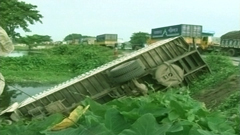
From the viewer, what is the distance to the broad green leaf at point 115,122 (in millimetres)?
1595

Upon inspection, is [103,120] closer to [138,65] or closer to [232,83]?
[138,65]

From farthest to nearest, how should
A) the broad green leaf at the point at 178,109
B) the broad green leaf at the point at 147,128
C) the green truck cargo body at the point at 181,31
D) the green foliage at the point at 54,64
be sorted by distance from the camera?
1. the green foliage at the point at 54,64
2. the green truck cargo body at the point at 181,31
3. the broad green leaf at the point at 178,109
4. the broad green leaf at the point at 147,128

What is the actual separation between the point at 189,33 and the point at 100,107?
21652 millimetres

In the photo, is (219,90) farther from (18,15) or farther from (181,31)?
(18,15)

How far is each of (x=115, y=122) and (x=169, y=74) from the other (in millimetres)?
10045

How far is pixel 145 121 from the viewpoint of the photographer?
1.46 metres

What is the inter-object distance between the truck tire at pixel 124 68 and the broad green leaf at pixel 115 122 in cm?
891

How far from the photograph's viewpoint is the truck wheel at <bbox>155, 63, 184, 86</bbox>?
11.3 metres

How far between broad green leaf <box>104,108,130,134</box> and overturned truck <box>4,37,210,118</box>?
8.09 meters

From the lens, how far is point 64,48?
38.5 meters

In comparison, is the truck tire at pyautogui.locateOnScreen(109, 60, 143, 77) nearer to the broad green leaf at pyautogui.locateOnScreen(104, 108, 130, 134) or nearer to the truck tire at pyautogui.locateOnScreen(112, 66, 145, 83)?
the truck tire at pyautogui.locateOnScreen(112, 66, 145, 83)

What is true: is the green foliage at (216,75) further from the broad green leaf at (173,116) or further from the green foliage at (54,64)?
the green foliage at (54,64)

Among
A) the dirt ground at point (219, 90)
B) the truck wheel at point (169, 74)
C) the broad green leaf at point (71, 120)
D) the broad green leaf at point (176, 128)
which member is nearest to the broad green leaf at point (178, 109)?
the broad green leaf at point (176, 128)

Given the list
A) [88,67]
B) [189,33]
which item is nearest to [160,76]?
[189,33]
